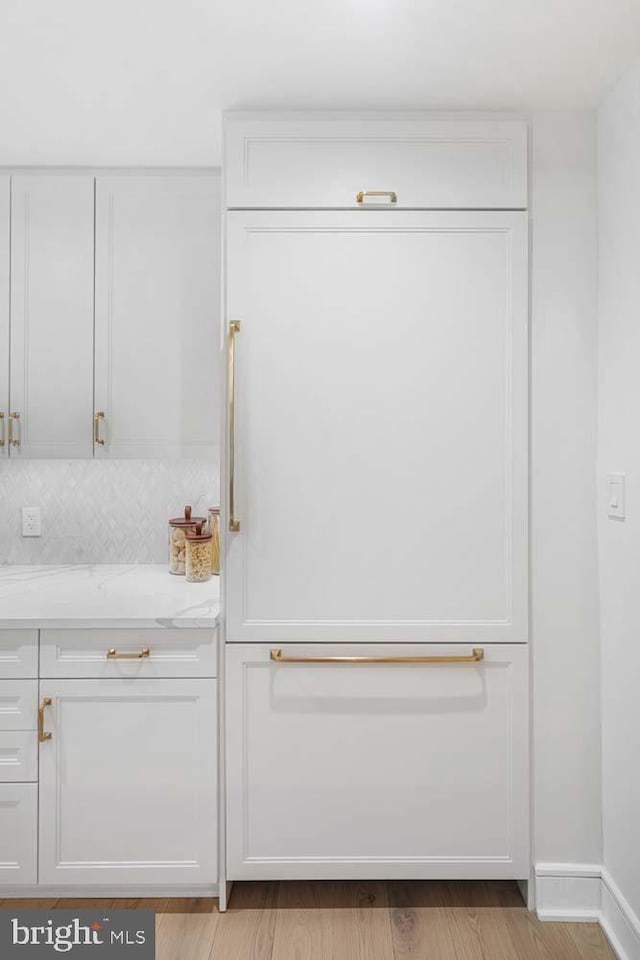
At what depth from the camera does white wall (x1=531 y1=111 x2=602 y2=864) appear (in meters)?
2.10

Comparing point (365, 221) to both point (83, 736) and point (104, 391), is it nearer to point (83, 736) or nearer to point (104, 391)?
point (104, 391)

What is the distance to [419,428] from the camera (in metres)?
2.08

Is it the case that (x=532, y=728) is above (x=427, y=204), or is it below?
below

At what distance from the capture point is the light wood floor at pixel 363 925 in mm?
1933

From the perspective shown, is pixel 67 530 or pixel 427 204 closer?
pixel 427 204

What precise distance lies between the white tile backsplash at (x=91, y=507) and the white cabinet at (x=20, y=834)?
99cm

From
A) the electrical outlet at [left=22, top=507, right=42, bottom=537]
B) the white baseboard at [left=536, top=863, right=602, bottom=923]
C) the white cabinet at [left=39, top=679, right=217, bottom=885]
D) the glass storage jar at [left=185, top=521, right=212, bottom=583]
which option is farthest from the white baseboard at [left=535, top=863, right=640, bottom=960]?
the electrical outlet at [left=22, top=507, right=42, bottom=537]

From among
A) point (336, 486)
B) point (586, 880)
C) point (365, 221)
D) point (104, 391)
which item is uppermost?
point (365, 221)

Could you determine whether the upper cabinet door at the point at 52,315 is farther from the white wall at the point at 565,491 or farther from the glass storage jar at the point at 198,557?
the white wall at the point at 565,491

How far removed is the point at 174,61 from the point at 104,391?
110 cm

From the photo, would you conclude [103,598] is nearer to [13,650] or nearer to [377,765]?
[13,650]

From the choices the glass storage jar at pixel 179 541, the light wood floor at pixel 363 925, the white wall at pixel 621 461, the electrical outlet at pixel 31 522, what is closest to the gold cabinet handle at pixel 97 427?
the glass storage jar at pixel 179 541

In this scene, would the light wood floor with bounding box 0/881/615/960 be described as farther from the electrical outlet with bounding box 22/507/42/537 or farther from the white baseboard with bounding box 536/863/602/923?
the electrical outlet with bounding box 22/507/42/537

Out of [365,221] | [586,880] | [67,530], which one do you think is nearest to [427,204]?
[365,221]
